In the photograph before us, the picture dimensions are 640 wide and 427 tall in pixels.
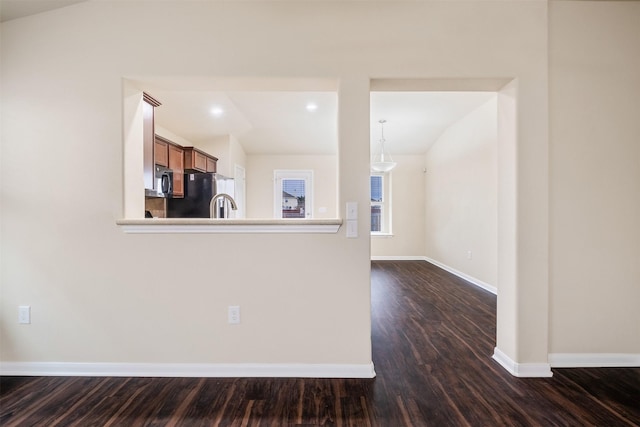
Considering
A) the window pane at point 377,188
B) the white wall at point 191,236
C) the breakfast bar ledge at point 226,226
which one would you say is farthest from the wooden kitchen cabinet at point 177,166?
the window pane at point 377,188

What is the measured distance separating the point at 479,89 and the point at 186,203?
379 cm

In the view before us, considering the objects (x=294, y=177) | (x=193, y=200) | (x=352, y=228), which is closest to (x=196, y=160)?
(x=193, y=200)

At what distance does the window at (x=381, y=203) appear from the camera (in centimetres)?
692

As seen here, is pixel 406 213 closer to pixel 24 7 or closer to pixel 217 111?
pixel 217 111

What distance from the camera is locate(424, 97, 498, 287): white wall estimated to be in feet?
13.6

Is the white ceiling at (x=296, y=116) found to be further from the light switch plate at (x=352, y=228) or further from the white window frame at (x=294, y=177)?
the light switch plate at (x=352, y=228)

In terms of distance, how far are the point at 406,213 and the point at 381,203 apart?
0.61 meters

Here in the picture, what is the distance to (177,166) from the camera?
3910 mm

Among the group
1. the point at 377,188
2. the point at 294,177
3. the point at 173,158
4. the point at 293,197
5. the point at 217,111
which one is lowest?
the point at 293,197

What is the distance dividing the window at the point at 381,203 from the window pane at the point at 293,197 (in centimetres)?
167

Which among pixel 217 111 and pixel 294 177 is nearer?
pixel 217 111

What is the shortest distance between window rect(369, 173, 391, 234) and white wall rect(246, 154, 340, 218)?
3.37 feet

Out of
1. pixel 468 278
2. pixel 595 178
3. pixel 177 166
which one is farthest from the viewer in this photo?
pixel 468 278

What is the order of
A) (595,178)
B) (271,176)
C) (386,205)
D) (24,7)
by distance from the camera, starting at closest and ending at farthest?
(24,7)
(595,178)
(271,176)
(386,205)
